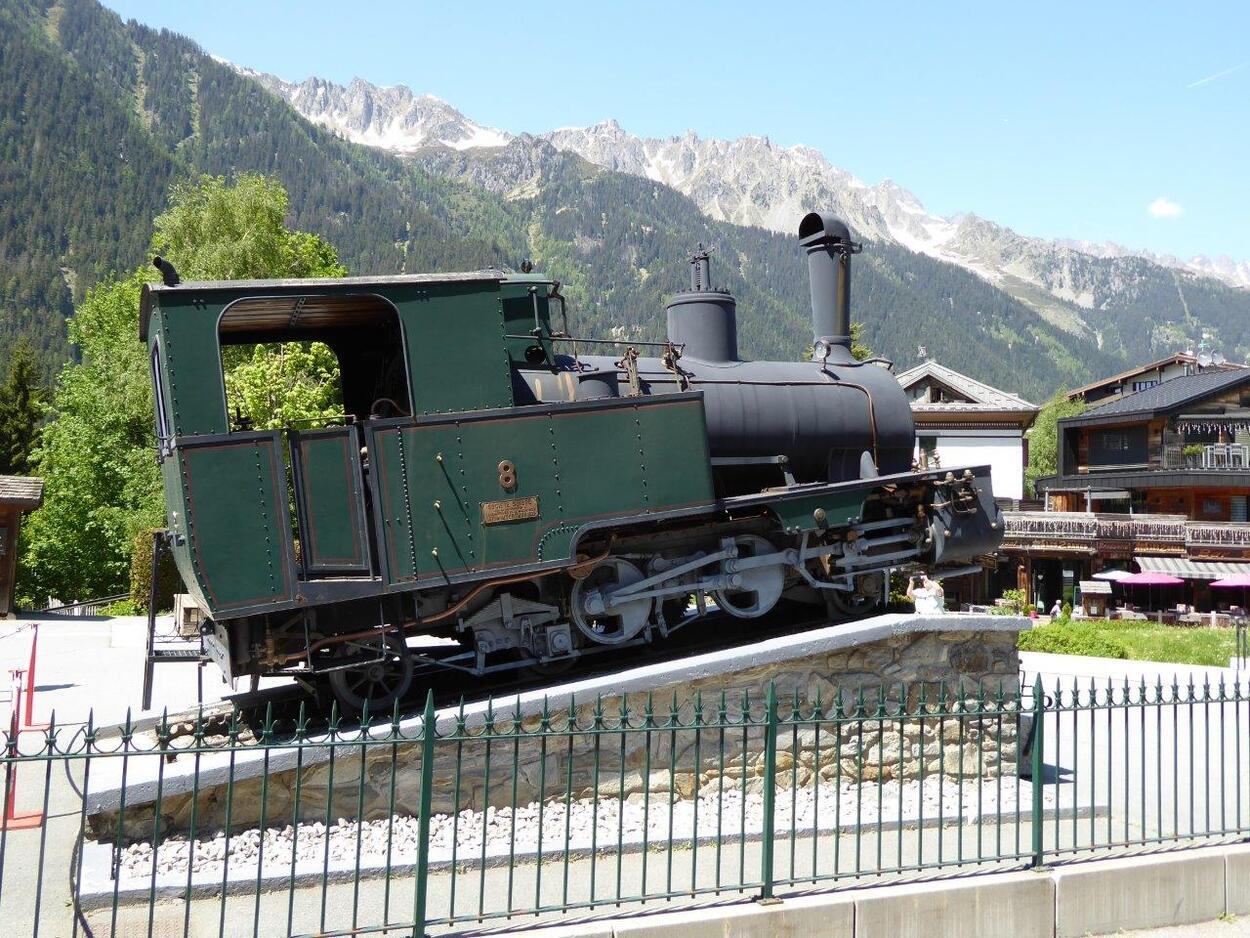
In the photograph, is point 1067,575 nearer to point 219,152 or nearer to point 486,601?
point 486,601

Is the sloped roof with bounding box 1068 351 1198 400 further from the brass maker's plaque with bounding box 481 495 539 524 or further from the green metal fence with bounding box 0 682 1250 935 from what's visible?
the brass maker's plaque with bounding box 481 495 539 524

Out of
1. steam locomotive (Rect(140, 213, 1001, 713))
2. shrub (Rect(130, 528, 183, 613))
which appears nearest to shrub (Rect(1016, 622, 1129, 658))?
steam locomotive (Rect(140, 213, 1001, 713))

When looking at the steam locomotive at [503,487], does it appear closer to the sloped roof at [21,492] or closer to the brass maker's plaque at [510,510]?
the brass maker's plaque at [510,510]

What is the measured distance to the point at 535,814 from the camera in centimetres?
730

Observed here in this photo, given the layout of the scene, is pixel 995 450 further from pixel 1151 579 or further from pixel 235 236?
pixel 235 236

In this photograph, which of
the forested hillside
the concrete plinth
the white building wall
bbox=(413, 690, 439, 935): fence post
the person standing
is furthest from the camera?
the forested hillside

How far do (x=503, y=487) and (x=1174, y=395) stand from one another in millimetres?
41083

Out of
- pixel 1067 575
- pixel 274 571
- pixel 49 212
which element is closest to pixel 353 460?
pixel 274 571

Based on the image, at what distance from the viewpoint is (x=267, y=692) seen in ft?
28.5

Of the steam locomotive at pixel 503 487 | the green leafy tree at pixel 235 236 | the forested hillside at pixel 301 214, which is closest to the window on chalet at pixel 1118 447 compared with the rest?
the green leafy tree at pixel 235 236

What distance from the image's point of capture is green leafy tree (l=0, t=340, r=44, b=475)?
45781mm

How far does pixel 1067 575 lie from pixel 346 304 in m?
37.2

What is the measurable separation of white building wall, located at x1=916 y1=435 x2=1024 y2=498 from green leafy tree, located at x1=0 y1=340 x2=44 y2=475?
40.1 meters

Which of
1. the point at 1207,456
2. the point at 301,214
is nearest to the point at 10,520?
the point at 1207,456
